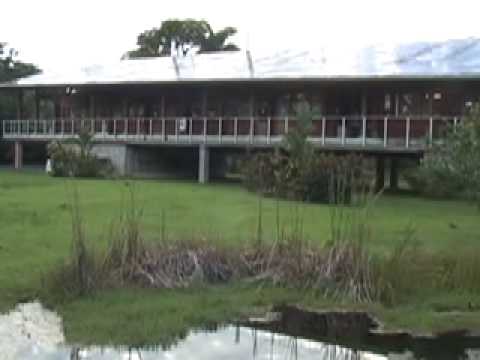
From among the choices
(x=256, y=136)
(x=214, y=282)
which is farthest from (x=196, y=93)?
(x=214, y=282)

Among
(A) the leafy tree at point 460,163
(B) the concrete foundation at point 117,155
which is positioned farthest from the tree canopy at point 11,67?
(A) the leafy tree at point 460,163

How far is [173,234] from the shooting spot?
554 inches

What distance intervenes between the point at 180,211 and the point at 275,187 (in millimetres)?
5974

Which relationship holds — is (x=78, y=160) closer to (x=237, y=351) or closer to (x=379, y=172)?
(x=379, y=172)

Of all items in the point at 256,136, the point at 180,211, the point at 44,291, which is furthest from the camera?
the point at 256,136

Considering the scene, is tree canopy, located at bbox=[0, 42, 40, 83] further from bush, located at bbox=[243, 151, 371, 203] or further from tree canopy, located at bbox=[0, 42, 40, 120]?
bush, located at bbox=[243, 151, 371, 203]

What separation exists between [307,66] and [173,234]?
20.7 meters

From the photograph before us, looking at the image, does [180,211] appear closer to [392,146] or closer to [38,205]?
[38,205]

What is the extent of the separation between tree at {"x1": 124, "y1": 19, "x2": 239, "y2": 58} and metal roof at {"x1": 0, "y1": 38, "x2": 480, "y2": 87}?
31.7 meters

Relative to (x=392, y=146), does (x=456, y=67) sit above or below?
above

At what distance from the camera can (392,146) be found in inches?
1150

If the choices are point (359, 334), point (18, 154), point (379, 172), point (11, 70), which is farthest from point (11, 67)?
point (359, 334)

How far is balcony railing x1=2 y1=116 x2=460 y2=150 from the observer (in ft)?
96.3

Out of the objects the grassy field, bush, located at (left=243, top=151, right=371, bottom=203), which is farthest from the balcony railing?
bush, located at (left=243, top=151, right=371, bottom=203)
